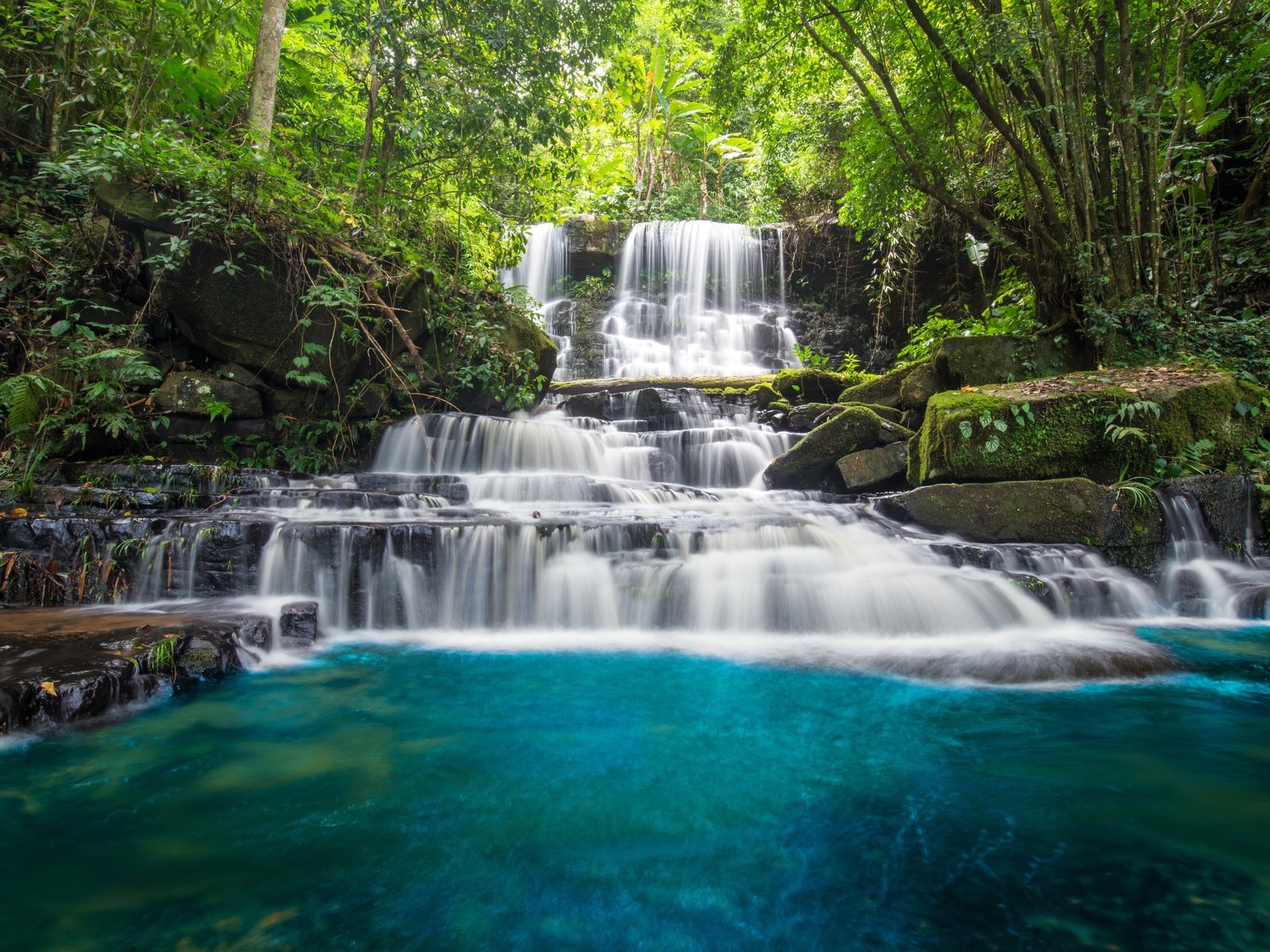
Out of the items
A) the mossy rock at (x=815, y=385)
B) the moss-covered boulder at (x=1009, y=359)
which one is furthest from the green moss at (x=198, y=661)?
the mossy rock at (x=815, y=385)

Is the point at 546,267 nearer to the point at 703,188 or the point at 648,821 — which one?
the point at 703,188

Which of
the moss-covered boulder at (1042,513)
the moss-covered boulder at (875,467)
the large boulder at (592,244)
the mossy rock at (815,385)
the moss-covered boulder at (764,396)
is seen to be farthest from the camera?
the large boulder at (592,244)

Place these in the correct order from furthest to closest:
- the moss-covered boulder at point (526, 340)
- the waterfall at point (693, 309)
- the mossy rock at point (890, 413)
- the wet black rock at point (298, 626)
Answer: the waterfall at point (693, 309) → the moss-covered boulder at point (526, 340) → the mossy rock at point (890, 413) → the wet black rock at point (298, 626)

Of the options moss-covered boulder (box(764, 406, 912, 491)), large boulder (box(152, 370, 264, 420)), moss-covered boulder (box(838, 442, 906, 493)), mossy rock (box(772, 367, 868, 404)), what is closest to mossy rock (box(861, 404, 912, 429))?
moss-covered boulder (box(764, 406, 912, 491))

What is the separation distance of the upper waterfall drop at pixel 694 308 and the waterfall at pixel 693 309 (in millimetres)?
21

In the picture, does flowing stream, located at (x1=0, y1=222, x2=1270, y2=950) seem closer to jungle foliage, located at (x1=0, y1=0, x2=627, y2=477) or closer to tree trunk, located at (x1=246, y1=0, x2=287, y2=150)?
jungle foliage, located at (x1=0, y1=0, x2=627, y2=477)

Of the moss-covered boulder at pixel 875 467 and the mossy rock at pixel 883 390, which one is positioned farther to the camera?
the mossy rock at pixel 883 390

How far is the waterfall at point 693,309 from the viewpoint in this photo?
50.6ft

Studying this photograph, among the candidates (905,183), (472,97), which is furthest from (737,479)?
(472,97)

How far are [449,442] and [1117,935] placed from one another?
27.6ft

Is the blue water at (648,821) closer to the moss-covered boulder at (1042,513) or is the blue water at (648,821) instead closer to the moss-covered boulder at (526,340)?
the moss-covered boulder at (1042,513)

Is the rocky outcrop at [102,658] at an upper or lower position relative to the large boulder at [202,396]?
lower

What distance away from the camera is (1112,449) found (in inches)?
250

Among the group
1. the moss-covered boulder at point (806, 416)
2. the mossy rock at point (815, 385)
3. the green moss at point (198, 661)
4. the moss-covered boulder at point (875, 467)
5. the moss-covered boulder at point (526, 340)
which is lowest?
the green moss at point (198, 661)
